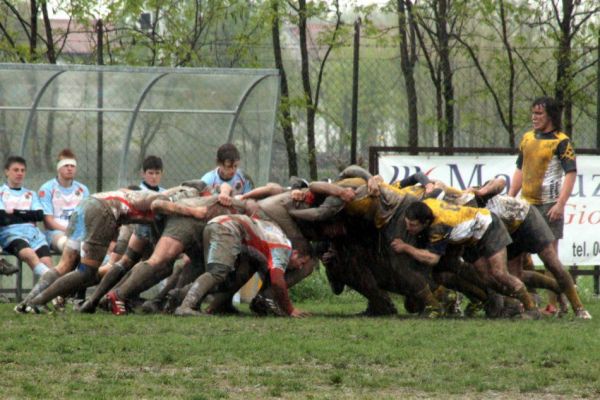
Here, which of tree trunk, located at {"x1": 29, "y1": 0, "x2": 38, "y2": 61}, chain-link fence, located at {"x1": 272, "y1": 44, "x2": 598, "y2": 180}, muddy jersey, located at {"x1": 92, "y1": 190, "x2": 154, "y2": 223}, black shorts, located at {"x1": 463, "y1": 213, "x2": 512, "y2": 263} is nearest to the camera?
black shorts, located at {"x1": 463, "y1": 213, "x2": 512, "y2": 263}

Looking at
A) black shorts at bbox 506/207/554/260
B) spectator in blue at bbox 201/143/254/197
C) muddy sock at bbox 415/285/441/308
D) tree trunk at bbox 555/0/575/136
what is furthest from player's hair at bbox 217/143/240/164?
tree trunk at bbox 555/0/575/136

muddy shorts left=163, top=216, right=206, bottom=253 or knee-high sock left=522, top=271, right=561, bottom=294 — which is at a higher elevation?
muddy shorts left=163, top=216, right=206, bottom=253

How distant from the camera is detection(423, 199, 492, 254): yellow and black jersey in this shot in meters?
12.0

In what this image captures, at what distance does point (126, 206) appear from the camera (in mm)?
12719

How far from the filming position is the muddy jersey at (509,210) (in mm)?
12531

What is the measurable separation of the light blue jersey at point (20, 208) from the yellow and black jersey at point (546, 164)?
5055mm

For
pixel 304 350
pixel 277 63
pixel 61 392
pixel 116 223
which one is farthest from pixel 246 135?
pixel 61 392

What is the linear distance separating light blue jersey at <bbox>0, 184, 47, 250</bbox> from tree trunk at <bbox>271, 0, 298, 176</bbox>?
3.26m

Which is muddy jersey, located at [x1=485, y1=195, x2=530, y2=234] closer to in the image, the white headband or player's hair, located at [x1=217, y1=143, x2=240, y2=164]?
player's hair, located at [x1=217, y1=143, x2=240, y2=164]

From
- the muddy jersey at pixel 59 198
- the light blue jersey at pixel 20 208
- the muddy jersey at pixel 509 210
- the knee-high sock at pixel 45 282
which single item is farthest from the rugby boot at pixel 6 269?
the muddy jersey at pixel 509 210

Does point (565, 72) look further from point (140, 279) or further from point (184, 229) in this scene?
point (140, 279)

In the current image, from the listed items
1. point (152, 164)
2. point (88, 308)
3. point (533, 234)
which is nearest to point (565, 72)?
point (533, 234)

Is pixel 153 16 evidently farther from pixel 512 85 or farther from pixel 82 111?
pixel 512 85

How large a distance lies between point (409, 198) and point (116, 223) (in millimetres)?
2547
